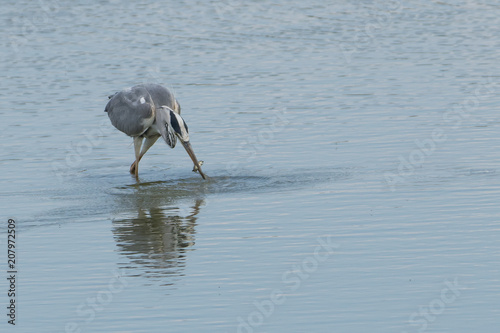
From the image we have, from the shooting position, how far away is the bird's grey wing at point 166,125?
15.3 m

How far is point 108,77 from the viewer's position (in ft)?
81.7

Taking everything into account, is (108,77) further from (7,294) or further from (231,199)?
(7,294)

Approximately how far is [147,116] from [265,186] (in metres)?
2.13

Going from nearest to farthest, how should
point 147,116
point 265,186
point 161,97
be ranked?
point 265,186 → point 147,116 → point 161,97

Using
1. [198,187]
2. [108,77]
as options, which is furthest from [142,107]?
[108,77]

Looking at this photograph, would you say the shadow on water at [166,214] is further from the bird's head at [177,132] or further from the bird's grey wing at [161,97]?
the bird's grey wing at [161,97]

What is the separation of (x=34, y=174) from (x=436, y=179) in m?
5.81

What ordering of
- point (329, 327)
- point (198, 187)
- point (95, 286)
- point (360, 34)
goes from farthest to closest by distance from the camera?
point (360, 34) < point (198, 187) < point (95, 286) < point (329, 327)

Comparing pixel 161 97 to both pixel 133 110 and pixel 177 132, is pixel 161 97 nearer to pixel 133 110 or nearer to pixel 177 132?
pixel 133 110

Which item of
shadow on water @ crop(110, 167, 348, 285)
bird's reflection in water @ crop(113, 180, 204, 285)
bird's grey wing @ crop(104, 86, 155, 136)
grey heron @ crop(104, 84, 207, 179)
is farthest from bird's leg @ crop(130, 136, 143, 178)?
bird's reflection in water @ crop(113, 180, 204, 285)

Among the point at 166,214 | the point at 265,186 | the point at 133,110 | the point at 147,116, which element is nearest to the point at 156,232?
the point at 166,214

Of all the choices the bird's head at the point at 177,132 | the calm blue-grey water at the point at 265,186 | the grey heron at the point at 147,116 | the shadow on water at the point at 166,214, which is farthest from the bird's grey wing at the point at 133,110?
the shadow on water at the point at 166,214

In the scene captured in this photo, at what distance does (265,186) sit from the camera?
14641 millimetres

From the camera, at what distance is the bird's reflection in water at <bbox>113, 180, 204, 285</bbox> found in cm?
1098
